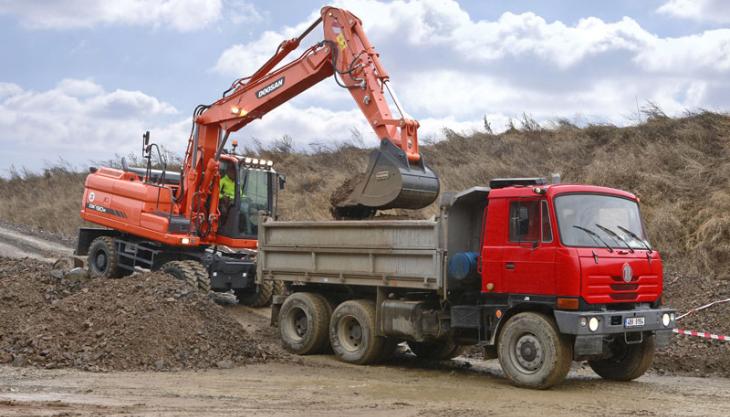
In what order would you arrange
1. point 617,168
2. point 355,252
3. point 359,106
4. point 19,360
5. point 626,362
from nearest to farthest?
point 19,360 < point 626,362 < point 355,252 < point 359,106 < point 617,168

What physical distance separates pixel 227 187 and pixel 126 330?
19.4ft

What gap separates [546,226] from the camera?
31.9 feet

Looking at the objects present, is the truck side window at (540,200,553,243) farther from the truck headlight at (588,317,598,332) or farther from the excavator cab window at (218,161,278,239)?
the excavator cab window at (218,161,278,239)

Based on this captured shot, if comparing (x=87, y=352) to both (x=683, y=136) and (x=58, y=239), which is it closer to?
(x=683, y=136)

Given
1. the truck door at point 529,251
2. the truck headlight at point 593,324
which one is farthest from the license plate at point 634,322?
the truck door at point 529,251

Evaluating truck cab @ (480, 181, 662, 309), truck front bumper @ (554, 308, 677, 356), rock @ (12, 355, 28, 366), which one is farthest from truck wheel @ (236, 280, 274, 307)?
truck front bumper @ (554, 308, 677, 356)

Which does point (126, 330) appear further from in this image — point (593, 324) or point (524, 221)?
point (593, 324)

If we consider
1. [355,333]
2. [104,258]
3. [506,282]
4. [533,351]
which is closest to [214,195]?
[104,258]

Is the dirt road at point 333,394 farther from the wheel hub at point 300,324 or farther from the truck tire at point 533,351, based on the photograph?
the wheel hub at point 300,324

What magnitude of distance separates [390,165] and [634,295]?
12.7 feet

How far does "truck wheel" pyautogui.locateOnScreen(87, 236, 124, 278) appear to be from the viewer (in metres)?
16.8

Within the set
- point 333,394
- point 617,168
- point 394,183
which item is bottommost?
point 333,394

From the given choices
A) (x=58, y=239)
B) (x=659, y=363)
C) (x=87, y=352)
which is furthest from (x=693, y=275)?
(x=58, y=239)

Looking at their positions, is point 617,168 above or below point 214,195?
above
